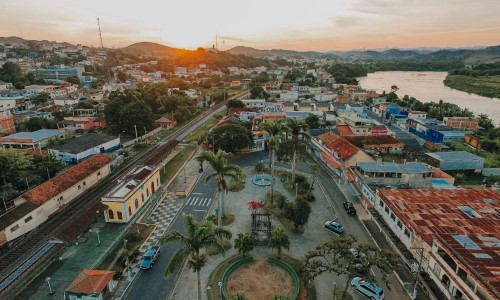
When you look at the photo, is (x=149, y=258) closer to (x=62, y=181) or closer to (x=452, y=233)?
(x=62, y=181)

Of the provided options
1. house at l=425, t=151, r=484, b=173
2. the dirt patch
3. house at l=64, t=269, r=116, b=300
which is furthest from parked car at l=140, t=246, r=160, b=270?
house at l=425, t=151, r=484, b=173

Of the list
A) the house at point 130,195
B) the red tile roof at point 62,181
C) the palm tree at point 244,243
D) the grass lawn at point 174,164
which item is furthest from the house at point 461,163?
the red tile roof at point 62,181

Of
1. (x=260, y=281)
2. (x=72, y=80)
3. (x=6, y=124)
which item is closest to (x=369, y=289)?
(x=260, y=281)

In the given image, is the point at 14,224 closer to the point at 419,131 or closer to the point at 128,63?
the point at 419,131

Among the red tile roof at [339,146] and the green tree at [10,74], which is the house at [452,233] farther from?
the green tree at [10,74]

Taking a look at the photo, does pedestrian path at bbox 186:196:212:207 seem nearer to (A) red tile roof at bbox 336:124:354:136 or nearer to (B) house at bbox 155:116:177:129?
(A) red tile roof at bbox 336:124:354:136

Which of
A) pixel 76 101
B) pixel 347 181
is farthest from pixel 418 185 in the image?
pixel 76 101
